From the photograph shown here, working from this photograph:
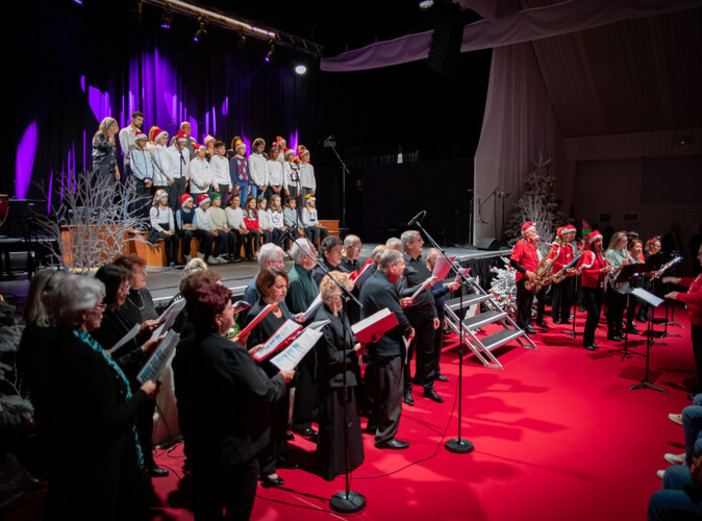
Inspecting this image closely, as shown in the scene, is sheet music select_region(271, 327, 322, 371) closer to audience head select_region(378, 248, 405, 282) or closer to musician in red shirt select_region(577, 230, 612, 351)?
audience head select_region(378, 248, 405, 282)

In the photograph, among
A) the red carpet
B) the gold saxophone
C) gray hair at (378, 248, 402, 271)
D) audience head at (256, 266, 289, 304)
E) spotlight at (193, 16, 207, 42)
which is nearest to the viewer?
the red carpet

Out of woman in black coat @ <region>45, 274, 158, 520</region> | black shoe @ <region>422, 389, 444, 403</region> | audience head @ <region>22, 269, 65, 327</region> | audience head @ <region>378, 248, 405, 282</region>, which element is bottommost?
black shoe @ <region>422, 389, 444, 403</region>

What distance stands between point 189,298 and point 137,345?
3.80 feet

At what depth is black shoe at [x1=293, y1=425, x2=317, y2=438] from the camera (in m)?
4.40

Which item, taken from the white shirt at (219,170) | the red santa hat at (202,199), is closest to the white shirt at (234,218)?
the red santa hat at (202,199)

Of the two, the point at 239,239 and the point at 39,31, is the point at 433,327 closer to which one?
the point at 239,239

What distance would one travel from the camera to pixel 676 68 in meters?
12.7

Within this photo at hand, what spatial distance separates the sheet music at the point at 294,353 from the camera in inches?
102

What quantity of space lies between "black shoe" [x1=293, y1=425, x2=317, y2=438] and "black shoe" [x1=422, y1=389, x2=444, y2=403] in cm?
140

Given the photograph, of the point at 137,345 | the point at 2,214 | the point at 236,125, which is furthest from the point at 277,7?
the point at 137,345

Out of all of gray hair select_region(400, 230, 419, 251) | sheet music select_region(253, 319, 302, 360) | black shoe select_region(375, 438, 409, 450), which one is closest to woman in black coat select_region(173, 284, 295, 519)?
sheet music select_region(253, 319, 302, 360)

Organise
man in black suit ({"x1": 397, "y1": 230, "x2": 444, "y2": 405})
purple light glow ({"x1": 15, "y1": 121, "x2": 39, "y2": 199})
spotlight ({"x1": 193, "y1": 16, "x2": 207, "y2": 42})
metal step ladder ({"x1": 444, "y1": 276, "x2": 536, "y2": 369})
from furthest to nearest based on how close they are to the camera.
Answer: spotlight ({"x1": 193, "y1": 16, "x2": 207, "y2": 42}), purple light glow ({"x1": 15, "y1": 121, "x2": 39, "y2": 199}), metal step ladder ({"x1": 444, "y1": 276, "x2": 536, "y2": 369}), man in black suit ({"x1": 397, "y1": 230, "x2": 444, "y2": 405})

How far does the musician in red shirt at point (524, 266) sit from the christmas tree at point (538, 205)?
225 inches

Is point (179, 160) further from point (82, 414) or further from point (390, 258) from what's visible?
point (82, 414)
